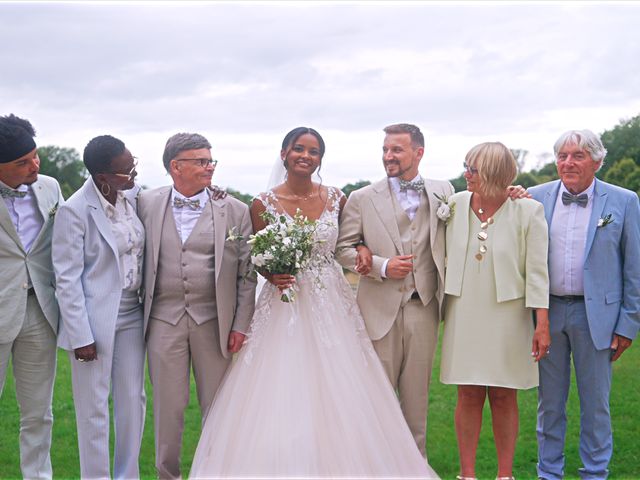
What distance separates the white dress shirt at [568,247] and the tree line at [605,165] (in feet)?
16.1

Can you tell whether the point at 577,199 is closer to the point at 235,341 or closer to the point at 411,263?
the point at 411,263

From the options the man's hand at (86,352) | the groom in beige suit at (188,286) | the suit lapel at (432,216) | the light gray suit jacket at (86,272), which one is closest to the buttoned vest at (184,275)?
the groom in beige suit at (188,286)

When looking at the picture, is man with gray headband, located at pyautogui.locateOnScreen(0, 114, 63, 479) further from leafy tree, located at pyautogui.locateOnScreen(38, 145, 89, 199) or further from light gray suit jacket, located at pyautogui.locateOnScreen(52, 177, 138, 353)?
leafy tree, located at pyautogui.locateOnScreen(38, 145, 89, 199)

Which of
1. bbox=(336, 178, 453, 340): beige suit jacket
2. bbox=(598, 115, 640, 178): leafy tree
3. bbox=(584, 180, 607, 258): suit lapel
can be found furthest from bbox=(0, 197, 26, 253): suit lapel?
bbox=(598, 115, 640, 178): leafy tree

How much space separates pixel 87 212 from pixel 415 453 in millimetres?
3143

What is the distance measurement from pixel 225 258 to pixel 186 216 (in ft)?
1.53

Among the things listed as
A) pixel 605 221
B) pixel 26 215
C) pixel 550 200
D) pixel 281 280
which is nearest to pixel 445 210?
pixel 550 200

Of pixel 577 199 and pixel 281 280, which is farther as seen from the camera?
pixel 577 199

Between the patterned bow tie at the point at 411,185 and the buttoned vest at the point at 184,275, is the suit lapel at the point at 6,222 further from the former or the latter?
the patterned bow tie at the point at 411,185

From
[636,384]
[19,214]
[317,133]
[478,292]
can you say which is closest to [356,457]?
[478,292]

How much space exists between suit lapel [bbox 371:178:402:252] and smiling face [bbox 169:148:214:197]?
55.2 inches

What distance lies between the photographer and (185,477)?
8.37m

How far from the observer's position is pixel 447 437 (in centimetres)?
977

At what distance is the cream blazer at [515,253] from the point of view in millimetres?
6266
